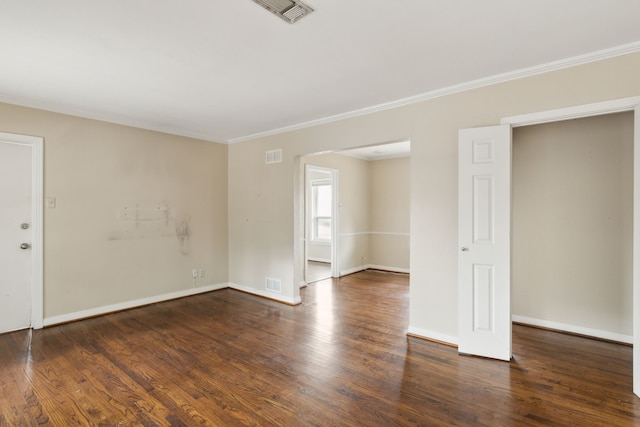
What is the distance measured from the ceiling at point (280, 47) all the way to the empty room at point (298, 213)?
22 millimetres

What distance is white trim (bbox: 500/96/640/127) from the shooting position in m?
2.45

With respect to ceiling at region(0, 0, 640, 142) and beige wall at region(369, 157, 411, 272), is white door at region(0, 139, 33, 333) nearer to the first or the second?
ceiling at region(0, 0, 640, 142)

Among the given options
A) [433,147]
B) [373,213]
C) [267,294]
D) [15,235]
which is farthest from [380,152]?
[15,235]

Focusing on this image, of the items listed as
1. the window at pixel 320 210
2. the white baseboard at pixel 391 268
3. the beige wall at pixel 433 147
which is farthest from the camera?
the window at pixel 320 210

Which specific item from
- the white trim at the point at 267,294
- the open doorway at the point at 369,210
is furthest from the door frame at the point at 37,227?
the open doorway at the point at 369,210

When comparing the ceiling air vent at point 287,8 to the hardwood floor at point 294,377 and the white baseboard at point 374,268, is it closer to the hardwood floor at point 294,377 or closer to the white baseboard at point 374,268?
the hardwood floor at point 294,377

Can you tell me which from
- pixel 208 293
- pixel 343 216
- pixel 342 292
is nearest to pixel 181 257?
pixel 208 293

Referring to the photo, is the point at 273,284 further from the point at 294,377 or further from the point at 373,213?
the point at 373,213

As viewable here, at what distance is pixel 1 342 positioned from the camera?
3.32 metres

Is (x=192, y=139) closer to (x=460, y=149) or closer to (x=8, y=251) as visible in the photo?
(x=8, y=251)

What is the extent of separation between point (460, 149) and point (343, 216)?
3.80m

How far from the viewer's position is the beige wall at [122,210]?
3.84 meters

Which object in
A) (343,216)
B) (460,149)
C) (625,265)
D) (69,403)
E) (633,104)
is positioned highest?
(633,104)

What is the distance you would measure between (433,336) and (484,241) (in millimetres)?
1121
